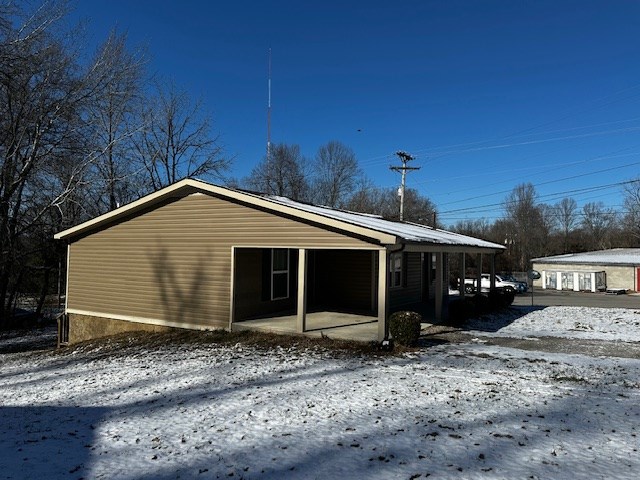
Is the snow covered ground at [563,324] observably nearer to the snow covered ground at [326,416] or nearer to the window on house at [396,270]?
the window on house at [396,270]

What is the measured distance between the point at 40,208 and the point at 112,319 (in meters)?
9.71

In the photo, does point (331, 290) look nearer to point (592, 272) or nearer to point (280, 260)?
point (280, 260)

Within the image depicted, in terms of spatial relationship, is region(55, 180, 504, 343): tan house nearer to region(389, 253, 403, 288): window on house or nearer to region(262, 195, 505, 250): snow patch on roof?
region(262, 195, 505, 250): snow patch on roof

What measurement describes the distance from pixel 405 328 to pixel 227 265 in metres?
4.74

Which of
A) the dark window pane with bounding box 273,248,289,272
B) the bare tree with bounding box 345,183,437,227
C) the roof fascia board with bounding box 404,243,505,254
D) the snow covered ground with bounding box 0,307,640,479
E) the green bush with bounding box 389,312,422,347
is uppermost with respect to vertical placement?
the bare tree with bounding box 345,183,437,227

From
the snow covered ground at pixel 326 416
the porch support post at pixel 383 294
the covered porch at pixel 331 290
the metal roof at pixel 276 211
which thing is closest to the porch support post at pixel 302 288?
the covered porch at pixel 331 290

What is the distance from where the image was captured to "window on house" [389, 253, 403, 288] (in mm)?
15055

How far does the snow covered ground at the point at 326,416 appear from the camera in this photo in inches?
166

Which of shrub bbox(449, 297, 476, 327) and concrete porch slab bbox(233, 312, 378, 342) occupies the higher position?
shrub bbox(449, 297, 476, 327)

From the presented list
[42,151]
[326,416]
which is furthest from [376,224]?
[42,151]

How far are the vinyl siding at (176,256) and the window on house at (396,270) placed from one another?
5.43 meters

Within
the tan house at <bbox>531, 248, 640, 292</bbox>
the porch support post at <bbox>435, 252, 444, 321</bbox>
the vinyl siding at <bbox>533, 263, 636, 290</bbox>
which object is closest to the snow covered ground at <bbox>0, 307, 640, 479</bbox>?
the porch support post at <bbox>435, 252, 444, 321</bbox>

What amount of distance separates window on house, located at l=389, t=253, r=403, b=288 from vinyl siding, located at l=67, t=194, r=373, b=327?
17.8 feet

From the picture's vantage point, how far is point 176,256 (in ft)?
40.1
